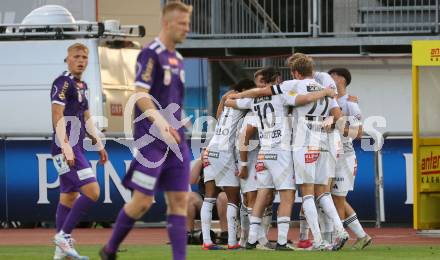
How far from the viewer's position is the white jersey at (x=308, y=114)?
15031mm

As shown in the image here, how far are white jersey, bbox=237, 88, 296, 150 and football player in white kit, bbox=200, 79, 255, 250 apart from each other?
714 mm

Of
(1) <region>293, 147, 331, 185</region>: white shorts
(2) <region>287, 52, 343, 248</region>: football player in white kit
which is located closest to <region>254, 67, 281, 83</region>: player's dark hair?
(2) <region>287, 52, 343, 248</region>: football player in white kit

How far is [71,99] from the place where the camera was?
545 inches

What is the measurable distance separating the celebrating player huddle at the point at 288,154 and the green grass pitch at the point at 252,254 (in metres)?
0.47

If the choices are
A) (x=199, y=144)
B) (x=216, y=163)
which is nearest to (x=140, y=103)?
(x=216, y=163)

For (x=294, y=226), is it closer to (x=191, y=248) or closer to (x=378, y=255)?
(x=191, y=248)

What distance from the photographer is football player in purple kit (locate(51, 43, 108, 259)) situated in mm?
13641

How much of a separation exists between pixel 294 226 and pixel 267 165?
245 inches

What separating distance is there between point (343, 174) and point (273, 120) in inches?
47.0

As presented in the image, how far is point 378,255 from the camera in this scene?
14.2 meters

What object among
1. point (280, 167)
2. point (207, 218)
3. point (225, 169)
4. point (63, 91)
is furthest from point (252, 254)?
point (63, 91)

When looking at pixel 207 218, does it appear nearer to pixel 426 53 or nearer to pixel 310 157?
pixel 310 157

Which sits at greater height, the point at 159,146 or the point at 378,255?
the point at 159,146

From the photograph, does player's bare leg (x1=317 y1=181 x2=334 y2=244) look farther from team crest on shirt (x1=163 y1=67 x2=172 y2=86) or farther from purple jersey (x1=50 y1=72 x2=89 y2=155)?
team crest on shirt (x1=163 y1=67 x2=172 y2=86)
